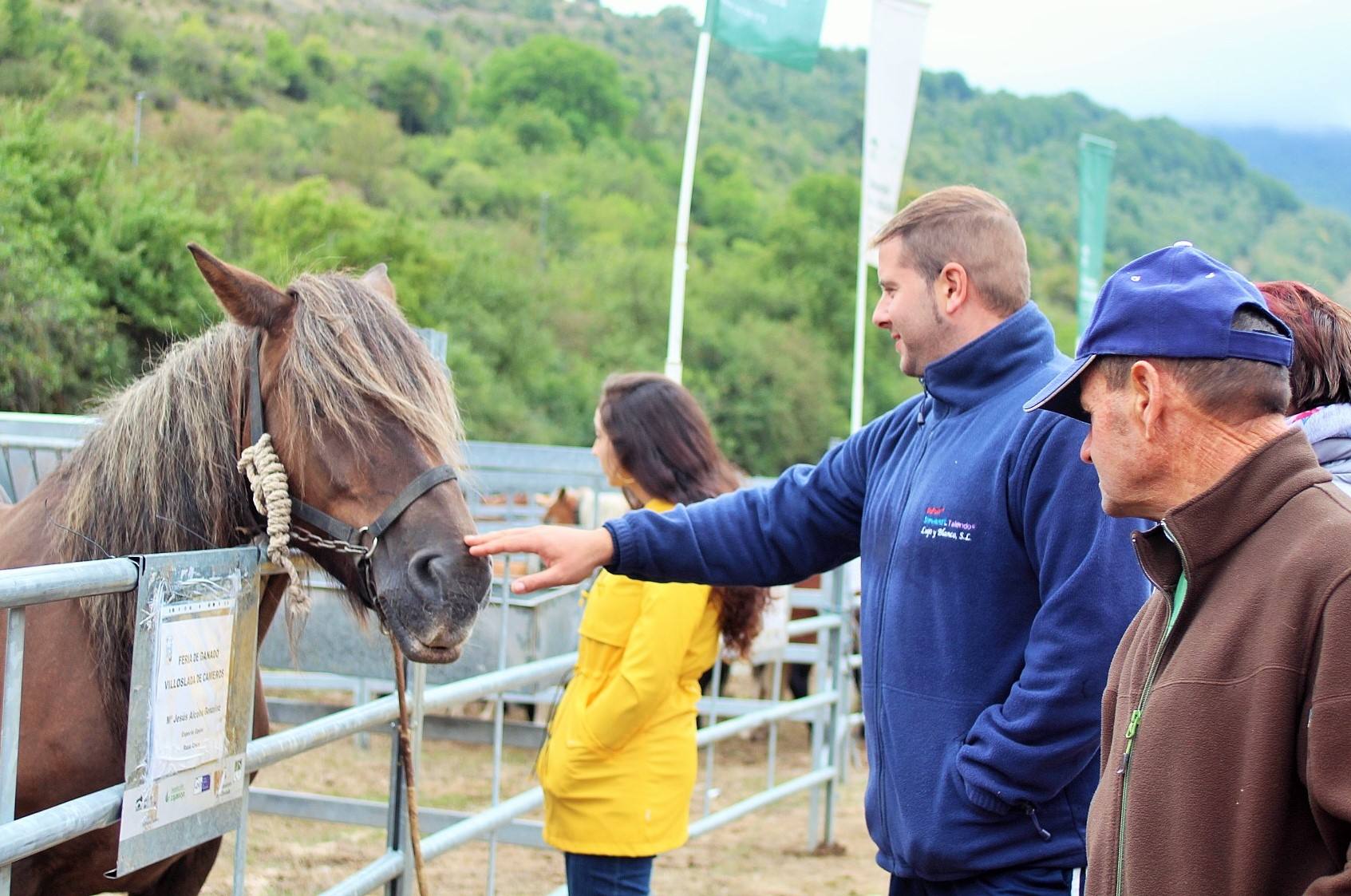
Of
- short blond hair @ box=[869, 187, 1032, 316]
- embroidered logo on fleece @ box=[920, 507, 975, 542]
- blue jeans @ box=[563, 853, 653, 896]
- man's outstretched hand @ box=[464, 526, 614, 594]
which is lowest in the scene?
blue jeans @ box=[563, 853, 653, 896]

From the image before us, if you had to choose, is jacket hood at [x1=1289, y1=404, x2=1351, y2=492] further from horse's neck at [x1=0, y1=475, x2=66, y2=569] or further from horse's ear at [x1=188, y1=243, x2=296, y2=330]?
horse's neck at [x1=0, y1=475, x2=66, y2=569]

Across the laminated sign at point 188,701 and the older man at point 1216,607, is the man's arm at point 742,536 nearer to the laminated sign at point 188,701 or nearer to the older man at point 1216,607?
the laminated sign at point 188,701

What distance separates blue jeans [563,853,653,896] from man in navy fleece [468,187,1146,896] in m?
0.91

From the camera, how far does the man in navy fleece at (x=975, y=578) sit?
1.86 meters

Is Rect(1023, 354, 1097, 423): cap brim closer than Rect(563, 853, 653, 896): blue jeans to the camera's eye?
Yes

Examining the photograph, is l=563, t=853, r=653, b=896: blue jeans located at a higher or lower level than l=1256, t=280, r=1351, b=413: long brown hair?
lower

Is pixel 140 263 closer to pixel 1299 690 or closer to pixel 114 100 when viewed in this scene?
pixel 1299 690

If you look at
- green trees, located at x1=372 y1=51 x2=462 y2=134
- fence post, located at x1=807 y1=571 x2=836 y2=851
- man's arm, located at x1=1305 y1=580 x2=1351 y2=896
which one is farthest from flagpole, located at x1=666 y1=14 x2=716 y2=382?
green trees, located at x1=372 y1=51 x2=462 y2=134

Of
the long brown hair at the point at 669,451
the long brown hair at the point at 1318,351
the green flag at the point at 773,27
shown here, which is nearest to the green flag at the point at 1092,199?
the green flag at the point at 773,27

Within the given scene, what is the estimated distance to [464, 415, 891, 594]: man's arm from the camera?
2350mm

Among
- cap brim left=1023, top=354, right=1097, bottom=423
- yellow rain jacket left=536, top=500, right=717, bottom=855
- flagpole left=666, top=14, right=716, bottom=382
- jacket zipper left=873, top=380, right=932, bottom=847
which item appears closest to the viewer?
cap brim left=1023, top=354, right=1097, bottom=423

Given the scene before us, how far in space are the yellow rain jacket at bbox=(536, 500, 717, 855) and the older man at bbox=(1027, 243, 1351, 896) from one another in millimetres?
1503

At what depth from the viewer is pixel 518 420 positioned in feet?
91.8

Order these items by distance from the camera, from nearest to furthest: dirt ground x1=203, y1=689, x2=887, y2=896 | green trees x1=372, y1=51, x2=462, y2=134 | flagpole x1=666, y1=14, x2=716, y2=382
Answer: dirt ground x1=203, y1=689, x2=887, y2=896 → flagpole x1=666, y1=14, x2=716, y2=382 → green trees x1=372, y1=51, x2=462, y2=134
